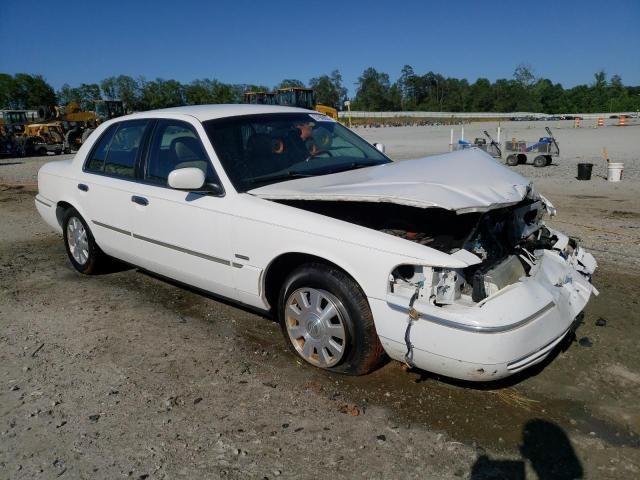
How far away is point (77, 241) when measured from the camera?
533cm

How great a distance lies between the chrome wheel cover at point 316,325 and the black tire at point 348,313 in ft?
0.04

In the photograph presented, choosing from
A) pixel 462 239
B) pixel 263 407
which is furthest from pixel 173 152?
pixel 462 239

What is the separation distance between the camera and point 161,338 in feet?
13.0

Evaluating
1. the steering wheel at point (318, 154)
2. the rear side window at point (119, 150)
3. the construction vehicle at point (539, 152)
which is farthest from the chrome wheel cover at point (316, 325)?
the construction vehicle at point (539, 152)

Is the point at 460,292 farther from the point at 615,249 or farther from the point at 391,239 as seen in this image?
the point at 615,249

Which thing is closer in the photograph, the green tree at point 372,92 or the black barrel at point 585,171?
the black barrel at point 585,171

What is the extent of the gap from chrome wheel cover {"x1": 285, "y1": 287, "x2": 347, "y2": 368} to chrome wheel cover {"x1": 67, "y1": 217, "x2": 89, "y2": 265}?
2.85m

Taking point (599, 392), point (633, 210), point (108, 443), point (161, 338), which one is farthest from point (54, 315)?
point (633, 210)

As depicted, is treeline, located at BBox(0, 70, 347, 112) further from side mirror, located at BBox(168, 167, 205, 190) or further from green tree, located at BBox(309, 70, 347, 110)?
side mirror, located at BBox(168, 167, 205, 190)

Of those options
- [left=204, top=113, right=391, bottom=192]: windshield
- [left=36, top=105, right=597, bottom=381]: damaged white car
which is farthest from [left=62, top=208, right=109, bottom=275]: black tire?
[left=204, top=113, right=391, bottom=192]: windshield

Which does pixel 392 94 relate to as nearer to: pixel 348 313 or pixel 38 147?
pixel 38 147

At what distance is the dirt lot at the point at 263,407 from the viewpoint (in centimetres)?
252

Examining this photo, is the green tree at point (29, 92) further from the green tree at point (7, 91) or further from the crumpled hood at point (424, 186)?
the crumpled hood at point (424, 186)

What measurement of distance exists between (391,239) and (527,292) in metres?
0.81
